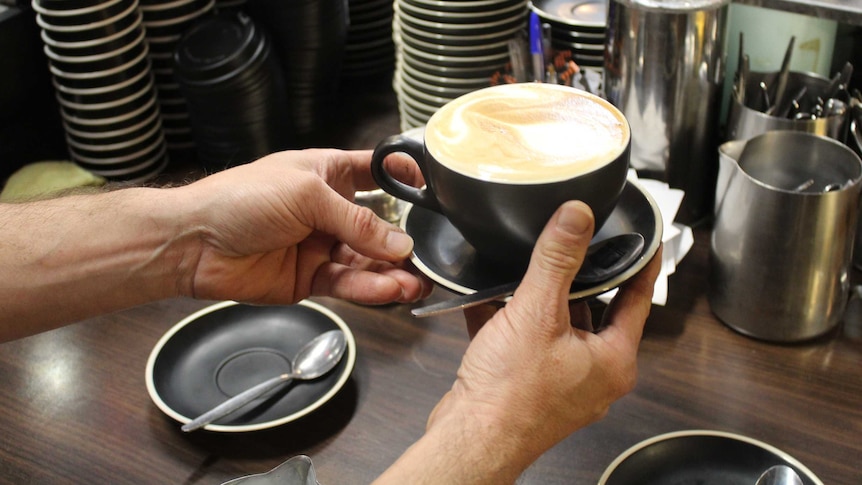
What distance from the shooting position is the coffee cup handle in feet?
3.24

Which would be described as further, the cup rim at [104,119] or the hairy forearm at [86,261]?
the cup rim at [104,119]

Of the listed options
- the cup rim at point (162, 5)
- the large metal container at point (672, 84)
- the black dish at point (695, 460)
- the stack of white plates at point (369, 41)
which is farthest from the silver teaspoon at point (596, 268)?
the stack of white plates at point (369, 41)

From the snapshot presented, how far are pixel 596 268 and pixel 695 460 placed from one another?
0.30 metres

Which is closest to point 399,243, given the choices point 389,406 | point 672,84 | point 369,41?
point 389,406

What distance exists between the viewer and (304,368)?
1244mm

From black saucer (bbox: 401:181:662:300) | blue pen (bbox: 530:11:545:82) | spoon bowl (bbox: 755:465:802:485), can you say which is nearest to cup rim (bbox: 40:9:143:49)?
blue pen (bbox: 530:11:545:82)

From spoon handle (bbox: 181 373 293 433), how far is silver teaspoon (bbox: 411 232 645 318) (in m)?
0.37

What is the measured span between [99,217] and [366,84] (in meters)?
1.15

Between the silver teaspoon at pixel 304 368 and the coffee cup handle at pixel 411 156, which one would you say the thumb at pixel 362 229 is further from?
the silver teaspoon at pixel 304 368

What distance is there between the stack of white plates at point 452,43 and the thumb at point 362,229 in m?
0.71

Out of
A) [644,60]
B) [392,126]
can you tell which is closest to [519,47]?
[644,60]

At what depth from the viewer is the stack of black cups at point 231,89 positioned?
1699 millimetres

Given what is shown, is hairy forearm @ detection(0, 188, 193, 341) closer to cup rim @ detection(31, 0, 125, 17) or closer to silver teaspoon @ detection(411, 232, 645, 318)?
silver teaspoon @ detection(411, 232, 645, 318)

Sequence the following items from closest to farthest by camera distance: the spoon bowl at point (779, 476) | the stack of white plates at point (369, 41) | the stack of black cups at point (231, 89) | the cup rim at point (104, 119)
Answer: the spoon bowl at point (779, 476) → the stack of black cups at point (231, 89) → the cup rim at point (104, 119) → the stack of white plates at point (369, 41)
